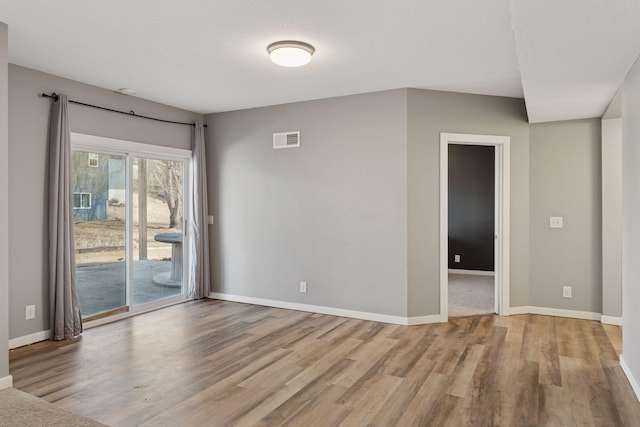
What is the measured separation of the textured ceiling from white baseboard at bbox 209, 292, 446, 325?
2.41 meters

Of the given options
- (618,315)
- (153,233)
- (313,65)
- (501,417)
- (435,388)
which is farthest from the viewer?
(153,233)

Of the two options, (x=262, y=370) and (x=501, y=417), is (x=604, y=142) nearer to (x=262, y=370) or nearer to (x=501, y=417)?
(x=501, y=417)

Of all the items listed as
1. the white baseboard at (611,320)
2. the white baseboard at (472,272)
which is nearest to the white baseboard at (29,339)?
the white baseboard at (611,320)

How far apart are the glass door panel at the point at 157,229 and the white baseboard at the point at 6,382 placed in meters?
2.01

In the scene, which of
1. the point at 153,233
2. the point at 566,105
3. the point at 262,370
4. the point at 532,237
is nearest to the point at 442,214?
the point at 532,237

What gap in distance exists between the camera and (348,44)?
3.27 meters

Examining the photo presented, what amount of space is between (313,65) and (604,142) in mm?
3224

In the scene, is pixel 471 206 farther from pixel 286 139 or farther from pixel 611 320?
pixel 286 139

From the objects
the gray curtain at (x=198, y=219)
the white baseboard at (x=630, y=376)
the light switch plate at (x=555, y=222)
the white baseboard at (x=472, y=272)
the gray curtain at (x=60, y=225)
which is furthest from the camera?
the white baseboard at (x=472, y=272)

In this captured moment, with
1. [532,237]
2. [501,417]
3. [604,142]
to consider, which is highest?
[604,142]

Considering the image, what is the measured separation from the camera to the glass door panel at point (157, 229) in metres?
5.03

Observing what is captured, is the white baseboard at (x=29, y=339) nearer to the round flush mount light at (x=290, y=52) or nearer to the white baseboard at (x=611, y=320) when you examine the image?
the round flush mount light at (x=290, y=52)

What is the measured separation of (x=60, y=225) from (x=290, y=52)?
2.67 m

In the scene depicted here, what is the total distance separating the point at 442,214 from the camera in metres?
4.63
